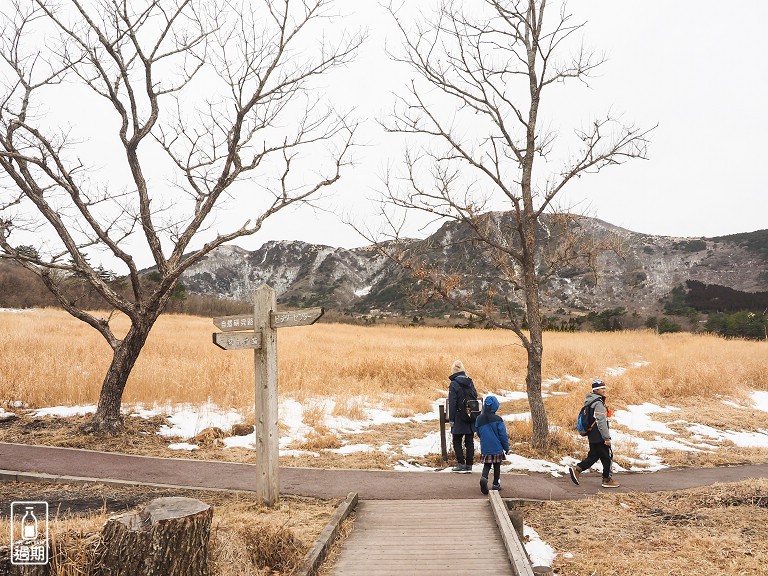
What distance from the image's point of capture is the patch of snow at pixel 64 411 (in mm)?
11745

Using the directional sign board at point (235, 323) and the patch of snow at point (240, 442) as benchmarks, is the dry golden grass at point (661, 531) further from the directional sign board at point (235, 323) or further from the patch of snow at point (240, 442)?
the patch of snow at point (240, 442)

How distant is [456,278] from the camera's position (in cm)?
979

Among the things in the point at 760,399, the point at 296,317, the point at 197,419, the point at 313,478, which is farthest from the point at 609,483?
the point at 760,399

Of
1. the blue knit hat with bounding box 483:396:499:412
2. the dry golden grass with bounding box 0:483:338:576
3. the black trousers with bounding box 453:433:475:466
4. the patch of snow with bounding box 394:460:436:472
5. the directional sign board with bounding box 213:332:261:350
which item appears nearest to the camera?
the dry golden grass with bounding box 0:483:338:576

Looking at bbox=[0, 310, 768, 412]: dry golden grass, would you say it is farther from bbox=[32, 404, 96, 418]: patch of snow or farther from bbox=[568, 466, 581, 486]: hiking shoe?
bbox=[568, 466, 581, 486]: hiking shoe

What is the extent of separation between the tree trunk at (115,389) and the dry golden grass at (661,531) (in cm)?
802

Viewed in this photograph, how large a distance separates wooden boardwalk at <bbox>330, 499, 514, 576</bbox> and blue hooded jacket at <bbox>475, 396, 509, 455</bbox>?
0.81 metres

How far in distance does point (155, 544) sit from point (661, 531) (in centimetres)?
598

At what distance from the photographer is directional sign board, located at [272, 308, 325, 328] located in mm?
6773

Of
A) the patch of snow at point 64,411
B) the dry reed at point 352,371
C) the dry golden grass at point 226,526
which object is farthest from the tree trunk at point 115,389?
the dry golden grass at point 226,526

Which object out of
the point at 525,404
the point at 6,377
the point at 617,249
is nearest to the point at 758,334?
A: the point at 525,404

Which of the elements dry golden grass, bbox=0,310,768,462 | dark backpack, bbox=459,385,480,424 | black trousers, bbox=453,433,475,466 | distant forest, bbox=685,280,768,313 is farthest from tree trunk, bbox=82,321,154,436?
distant forest, bbox=685,280,768,313

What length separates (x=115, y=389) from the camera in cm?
1039

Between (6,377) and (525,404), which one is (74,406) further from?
(525,404)
